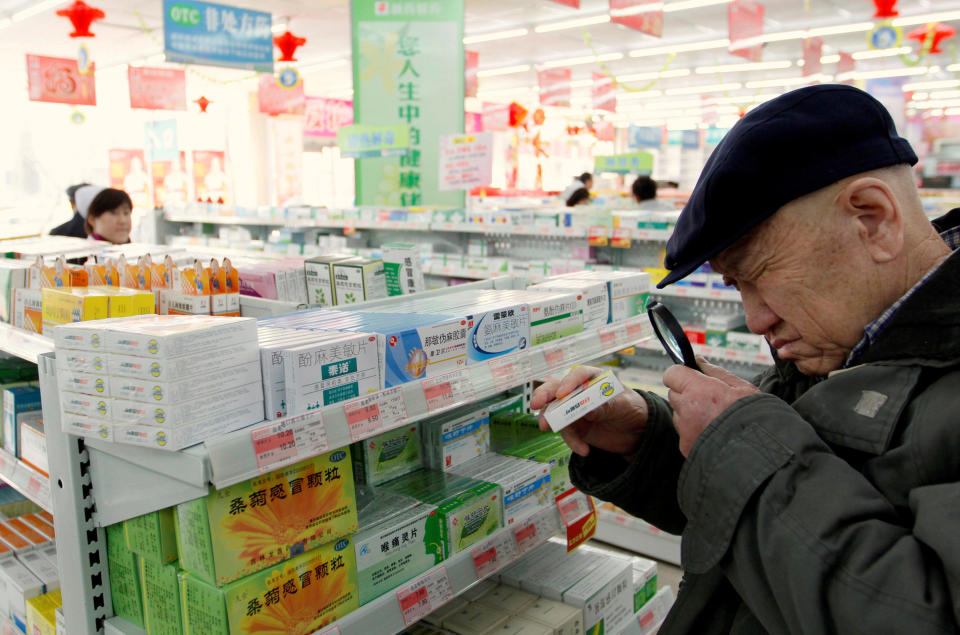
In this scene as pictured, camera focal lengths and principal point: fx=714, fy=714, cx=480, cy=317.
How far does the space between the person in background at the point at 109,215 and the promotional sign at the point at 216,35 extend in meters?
2.59

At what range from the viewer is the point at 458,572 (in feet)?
5.62

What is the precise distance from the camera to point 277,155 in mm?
18016

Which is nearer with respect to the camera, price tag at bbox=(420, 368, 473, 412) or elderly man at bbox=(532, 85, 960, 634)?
elderly man at bbox=(532, 85, 960, 634)

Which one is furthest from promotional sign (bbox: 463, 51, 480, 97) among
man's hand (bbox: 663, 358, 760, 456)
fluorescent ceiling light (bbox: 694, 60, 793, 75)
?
man's hand (bbox: 663, 358, 760, 456)

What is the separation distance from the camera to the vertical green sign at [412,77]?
742 cm

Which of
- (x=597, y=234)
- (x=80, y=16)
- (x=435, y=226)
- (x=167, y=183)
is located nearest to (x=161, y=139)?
(x=167, y=183)

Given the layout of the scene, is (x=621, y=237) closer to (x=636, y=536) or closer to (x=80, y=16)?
(x=636, y=536)

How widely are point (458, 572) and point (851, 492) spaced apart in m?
1.11

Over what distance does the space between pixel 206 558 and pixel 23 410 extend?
45.2 inches

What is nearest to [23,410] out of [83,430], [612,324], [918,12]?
[83,430]

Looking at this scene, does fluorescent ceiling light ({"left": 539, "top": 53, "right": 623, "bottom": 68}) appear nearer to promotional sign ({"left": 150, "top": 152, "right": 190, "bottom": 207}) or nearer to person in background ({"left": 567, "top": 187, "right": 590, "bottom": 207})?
person in background ({"left": 567, "top": 187, "right": 590, "bottom": 207})

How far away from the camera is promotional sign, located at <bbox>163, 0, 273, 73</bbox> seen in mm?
6770

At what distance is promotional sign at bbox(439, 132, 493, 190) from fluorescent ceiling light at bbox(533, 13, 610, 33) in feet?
20.2

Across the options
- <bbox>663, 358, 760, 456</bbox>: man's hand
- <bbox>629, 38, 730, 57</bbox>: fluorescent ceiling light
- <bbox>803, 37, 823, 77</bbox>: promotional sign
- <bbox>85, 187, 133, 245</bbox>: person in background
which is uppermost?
<bbox>629, 38, 730, 57</bbox>: fluorescent ceiling light
